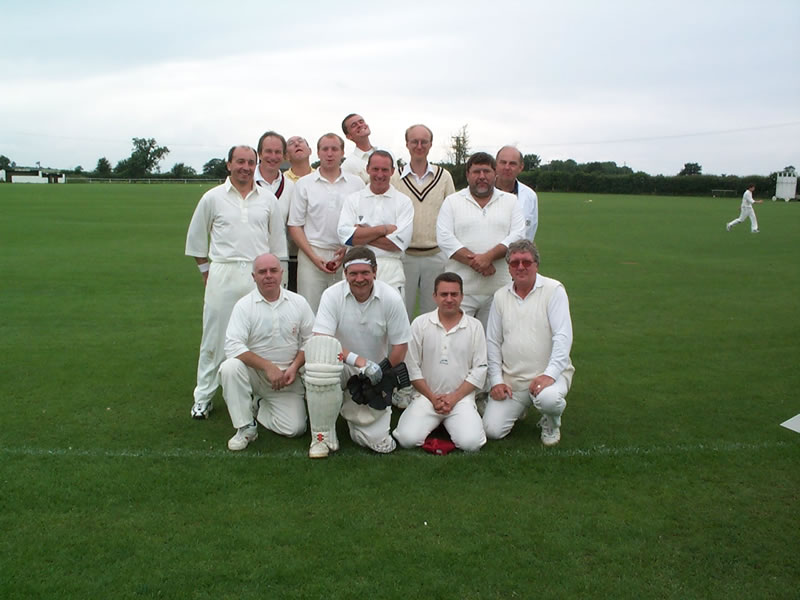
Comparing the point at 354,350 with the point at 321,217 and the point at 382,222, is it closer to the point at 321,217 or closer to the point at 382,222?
the point at 382,222

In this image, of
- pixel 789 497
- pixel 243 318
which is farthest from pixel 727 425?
pixel 243 318

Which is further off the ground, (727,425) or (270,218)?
(270,218)

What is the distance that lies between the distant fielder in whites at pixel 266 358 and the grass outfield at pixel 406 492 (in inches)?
8.3

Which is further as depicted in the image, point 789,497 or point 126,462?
point 126,462

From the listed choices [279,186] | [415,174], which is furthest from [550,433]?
[279,186]

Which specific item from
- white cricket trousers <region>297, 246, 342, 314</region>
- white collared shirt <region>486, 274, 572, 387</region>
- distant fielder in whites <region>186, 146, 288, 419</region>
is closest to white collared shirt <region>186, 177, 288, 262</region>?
distant fielder in whites <region>186, 146, 288, 419</region>

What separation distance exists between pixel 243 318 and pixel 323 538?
1970 millimetres

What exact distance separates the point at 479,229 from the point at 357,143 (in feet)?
5.97

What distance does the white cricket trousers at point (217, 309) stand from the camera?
5734 mm

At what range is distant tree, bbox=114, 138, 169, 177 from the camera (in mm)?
105056

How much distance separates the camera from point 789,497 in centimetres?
440

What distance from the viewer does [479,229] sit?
19.5ft

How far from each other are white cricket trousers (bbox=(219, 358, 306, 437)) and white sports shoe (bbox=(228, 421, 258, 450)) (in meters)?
0.05

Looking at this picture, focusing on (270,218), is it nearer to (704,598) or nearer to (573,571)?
(573,571)
